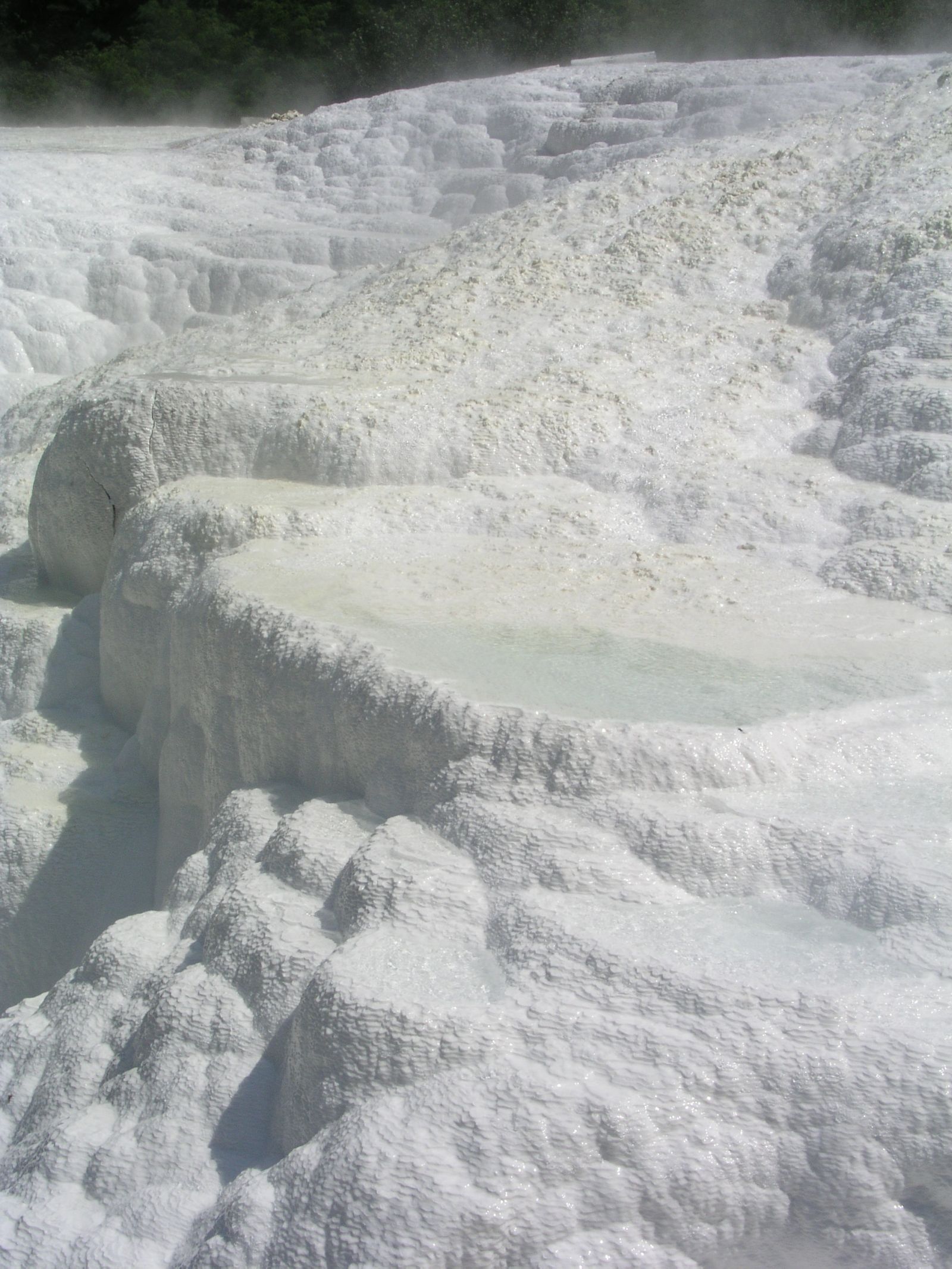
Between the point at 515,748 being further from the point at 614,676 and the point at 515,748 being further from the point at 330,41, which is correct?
the point at 330,41

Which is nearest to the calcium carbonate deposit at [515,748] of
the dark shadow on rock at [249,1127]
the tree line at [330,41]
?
the dark shadow on rock at [249,1127]

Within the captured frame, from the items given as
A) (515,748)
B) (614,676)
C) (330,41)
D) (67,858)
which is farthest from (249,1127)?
(330,41)

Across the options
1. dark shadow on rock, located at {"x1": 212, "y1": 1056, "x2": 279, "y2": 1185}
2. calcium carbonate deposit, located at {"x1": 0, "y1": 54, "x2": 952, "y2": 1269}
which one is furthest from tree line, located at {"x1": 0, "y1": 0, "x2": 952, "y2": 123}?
dark shadow on rock, located at {"x1": 212, "y1": 1056, "x2": 279, "y2": 1185}

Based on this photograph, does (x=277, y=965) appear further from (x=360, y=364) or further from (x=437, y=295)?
(x=437, y=295)

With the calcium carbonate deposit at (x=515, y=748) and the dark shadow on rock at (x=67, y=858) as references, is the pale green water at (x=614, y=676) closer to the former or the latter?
the calcium carbonate deposit at (x=515, y=748)

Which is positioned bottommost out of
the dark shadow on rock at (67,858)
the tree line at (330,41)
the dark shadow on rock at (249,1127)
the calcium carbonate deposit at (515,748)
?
the dark shadow on rock at (67,858)

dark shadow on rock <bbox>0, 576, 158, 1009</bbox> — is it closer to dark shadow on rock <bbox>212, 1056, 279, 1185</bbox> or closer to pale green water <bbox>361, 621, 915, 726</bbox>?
pale green water <bbox>361, 621, 915, 726</bbox>

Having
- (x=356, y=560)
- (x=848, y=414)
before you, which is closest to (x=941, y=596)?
(x=848, y=414)
